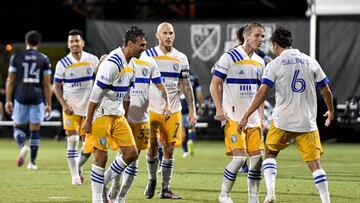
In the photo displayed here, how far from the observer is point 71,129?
16500 mm

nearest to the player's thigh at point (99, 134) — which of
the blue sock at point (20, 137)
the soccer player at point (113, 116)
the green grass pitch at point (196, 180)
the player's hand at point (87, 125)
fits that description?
the soccer player at point (113, 116)

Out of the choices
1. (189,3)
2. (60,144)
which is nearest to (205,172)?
(60,144)

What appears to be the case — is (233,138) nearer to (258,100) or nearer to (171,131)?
(258,100)

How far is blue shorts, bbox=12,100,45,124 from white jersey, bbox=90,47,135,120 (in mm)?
7046

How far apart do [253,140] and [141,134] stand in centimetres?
151

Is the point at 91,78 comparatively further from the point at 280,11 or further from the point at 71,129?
the point at 280,11

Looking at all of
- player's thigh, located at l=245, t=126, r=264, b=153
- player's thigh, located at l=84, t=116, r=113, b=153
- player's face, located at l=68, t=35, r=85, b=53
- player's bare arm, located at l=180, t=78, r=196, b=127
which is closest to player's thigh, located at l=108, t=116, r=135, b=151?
player's thigh, located at l=84, t=116, r=113, b=153

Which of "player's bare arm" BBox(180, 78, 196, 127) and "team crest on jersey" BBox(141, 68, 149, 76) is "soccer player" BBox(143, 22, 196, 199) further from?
"team crest on jersey" BBox(141, 68, 149, 76)

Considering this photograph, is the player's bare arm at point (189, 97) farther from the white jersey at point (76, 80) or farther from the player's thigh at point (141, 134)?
the white jersey at point (76, 80)

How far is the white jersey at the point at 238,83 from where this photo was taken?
519 inches

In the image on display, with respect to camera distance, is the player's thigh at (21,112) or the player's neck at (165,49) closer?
the player's neck at (165,49)

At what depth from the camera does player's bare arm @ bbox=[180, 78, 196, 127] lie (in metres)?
14.5

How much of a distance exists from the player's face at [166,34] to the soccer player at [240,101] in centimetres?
165

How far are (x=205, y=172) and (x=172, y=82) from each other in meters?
3.94
